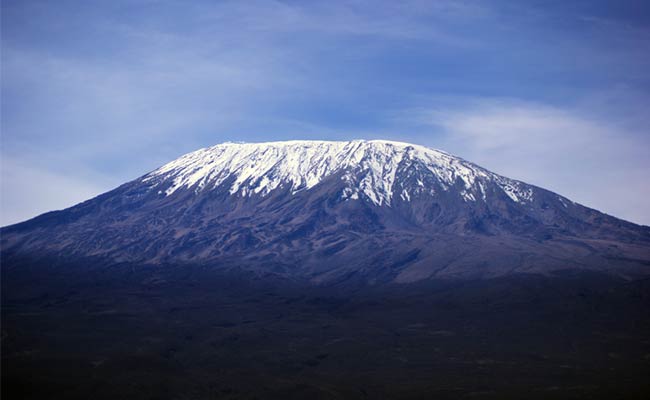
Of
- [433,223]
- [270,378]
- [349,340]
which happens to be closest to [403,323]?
[349,340]

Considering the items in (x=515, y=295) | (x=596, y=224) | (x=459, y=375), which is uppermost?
(x=596, y=224)

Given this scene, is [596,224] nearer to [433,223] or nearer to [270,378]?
[433,223]

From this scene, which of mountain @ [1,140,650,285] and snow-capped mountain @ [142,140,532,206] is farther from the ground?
snow-capped mountain @ [142,140,532,206]

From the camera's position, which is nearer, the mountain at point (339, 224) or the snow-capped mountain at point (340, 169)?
the mountain at point (339, 224)

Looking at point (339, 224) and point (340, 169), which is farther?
point (340, 169)

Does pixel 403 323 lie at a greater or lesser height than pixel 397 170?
lesser

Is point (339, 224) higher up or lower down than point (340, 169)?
lower down

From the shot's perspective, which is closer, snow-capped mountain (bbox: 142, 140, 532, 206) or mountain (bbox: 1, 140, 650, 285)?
mountain (bbox: 1, 140, 650, 285)

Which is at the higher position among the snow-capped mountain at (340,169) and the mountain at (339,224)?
the snow-capped mountain at (340,169)
